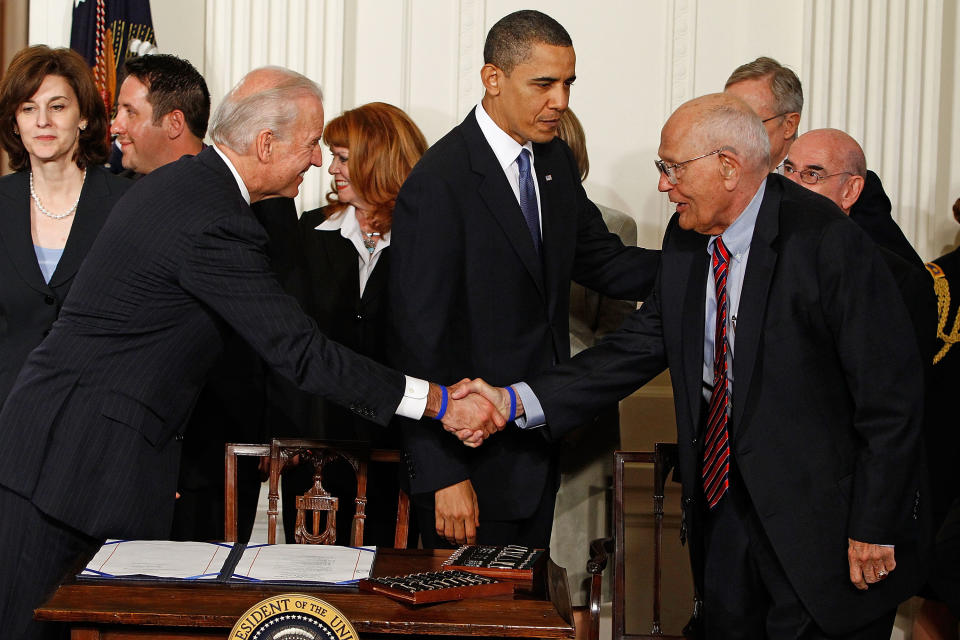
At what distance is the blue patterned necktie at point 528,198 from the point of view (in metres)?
3.32

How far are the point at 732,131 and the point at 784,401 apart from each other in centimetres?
70

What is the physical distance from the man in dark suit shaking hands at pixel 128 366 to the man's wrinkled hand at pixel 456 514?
0.58 m

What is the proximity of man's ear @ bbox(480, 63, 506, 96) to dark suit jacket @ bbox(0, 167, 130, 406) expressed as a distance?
128cm

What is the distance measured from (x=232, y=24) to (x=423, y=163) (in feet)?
6.54

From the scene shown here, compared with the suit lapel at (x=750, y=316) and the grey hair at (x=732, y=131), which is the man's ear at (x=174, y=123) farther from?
the suit lapel at (x=750, y=316)

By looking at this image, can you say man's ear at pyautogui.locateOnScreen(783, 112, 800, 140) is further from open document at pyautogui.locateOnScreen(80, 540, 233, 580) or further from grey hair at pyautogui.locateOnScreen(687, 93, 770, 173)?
open document at pyautogui.locateOnScreen(80, 540, 233, 580)

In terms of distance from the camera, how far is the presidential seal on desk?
207 cm

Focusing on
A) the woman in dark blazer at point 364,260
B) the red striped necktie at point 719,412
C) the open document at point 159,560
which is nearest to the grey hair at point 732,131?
the red striped necktie at point 719,412

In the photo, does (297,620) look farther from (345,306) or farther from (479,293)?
(345,306)

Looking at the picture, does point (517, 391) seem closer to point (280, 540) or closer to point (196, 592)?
point (196, 592)

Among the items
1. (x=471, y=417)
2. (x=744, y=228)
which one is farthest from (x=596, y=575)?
(x=744, y=228)

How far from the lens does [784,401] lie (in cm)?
276

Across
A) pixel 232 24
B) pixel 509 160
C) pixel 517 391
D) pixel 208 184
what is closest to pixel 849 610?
pixel 517 391

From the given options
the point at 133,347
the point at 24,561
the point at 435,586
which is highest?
the point at 133,347
